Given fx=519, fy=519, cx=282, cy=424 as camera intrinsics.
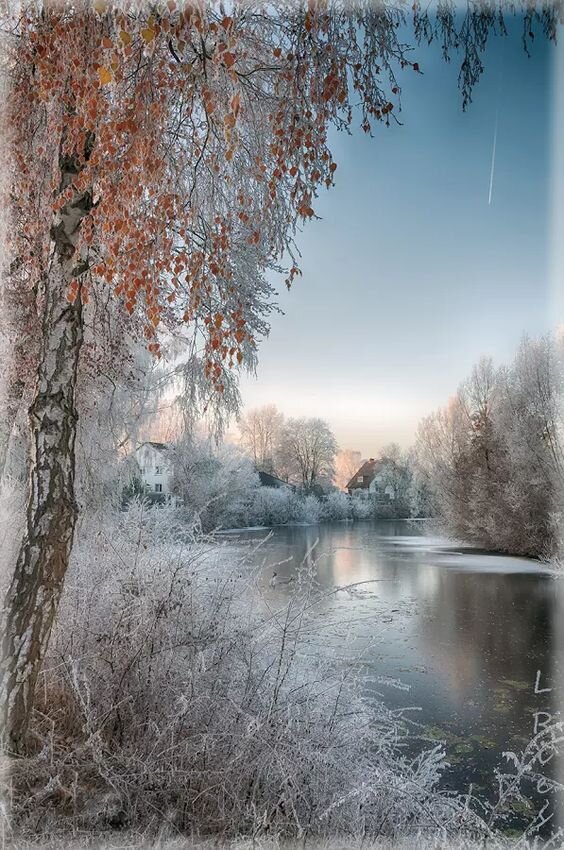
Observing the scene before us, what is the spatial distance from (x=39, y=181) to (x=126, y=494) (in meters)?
1.86

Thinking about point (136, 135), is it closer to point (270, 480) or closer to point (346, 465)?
point (346, 465)

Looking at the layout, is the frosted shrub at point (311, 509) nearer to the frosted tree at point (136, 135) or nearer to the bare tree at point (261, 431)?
the bare tree at point (261, 431)

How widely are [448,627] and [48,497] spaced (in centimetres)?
315

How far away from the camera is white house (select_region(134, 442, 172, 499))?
3.06 m

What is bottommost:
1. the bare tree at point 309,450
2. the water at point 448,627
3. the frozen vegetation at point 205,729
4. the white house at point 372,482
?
the water at point 448,627

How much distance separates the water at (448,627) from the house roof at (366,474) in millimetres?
376

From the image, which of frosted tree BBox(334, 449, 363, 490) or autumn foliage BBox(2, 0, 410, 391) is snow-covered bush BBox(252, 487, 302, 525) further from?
autumn foliage BBox(2, 0, 410, 391)

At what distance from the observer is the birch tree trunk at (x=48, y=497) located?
1.22m

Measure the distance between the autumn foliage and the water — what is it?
3.18 feet

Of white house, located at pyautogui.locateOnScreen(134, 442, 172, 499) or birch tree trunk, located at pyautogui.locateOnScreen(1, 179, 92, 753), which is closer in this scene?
birch tree trunk, located at pyautogui.locateOnScreen(1, 179, 92, 753)

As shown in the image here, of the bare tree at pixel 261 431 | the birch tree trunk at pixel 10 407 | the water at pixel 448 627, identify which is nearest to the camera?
the birch tree trunk at pixel 10 407

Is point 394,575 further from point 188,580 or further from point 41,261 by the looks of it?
point 41,261

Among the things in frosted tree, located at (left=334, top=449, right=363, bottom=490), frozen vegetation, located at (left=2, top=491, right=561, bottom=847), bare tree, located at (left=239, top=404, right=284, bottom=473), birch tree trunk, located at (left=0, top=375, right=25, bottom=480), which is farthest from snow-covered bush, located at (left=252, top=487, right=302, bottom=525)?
birch tree trunk, located at (left=0, top=375, right=25, bottom=480)

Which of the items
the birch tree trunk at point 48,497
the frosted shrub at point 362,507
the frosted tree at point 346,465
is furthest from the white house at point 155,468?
the birch tree trunk at point 48,497
